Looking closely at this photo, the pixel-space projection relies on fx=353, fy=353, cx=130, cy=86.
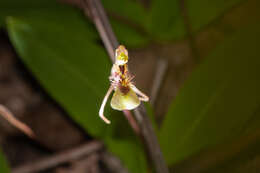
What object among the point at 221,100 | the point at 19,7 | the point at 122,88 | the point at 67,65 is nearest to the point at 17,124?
the point at 67,65

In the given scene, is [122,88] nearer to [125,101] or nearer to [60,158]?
[125,101]

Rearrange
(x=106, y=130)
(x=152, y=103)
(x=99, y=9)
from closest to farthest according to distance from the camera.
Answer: (x=99, y=9), (x=106, y=130), (x=152, y=103)

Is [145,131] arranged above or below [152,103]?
below

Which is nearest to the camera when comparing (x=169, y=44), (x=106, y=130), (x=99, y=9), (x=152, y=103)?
(x=99, y=9)

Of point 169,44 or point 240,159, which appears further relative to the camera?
point 169,44

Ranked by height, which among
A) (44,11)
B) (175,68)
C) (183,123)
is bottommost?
(183,123)

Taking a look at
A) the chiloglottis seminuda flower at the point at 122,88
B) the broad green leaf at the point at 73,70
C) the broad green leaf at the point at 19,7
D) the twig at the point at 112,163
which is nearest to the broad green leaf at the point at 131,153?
the broad green leaf at the point at 73,70

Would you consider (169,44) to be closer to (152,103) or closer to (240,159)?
(152,103)

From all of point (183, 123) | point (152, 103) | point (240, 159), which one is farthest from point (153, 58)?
point (240, 159)

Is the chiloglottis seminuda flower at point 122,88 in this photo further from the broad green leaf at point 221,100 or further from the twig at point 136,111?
the broad green leaf at point 221,100
